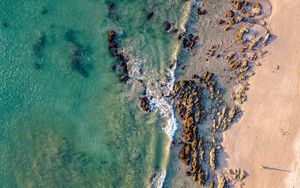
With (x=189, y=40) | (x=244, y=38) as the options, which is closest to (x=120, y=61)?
(x=189, y=40)

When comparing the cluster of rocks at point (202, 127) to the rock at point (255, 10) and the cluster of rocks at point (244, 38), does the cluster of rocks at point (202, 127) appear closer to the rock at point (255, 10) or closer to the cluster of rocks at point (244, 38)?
the cluster of rocks at point (244, 38)

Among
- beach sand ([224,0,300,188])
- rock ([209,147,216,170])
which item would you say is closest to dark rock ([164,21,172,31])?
beach sand ([224,0,300,188])

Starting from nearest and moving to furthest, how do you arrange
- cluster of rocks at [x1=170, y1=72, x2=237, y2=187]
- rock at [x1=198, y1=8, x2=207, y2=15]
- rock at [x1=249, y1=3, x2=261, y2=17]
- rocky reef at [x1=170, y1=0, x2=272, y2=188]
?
rock at [x1=249, y1=3, x2=261, y2=17] < rocky reef at [x1=170, y1=0, x2=272, y2=188] < rock at [x1=198, y1=8, x2=207, y2=15] < cluster of rocks at [x1=170, y1=72, x2=237, y2=187]

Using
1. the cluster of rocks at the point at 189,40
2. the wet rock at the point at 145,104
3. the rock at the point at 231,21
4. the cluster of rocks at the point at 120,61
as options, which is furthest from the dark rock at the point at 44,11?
the rock at the point at 231,21

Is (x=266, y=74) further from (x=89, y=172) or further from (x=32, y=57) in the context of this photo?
(x=32, y=57)

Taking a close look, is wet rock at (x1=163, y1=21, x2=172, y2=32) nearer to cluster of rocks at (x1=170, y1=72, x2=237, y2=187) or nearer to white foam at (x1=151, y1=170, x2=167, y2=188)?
cluster of rocks at (x1=170, y1=72, x2=237, y2=187)
